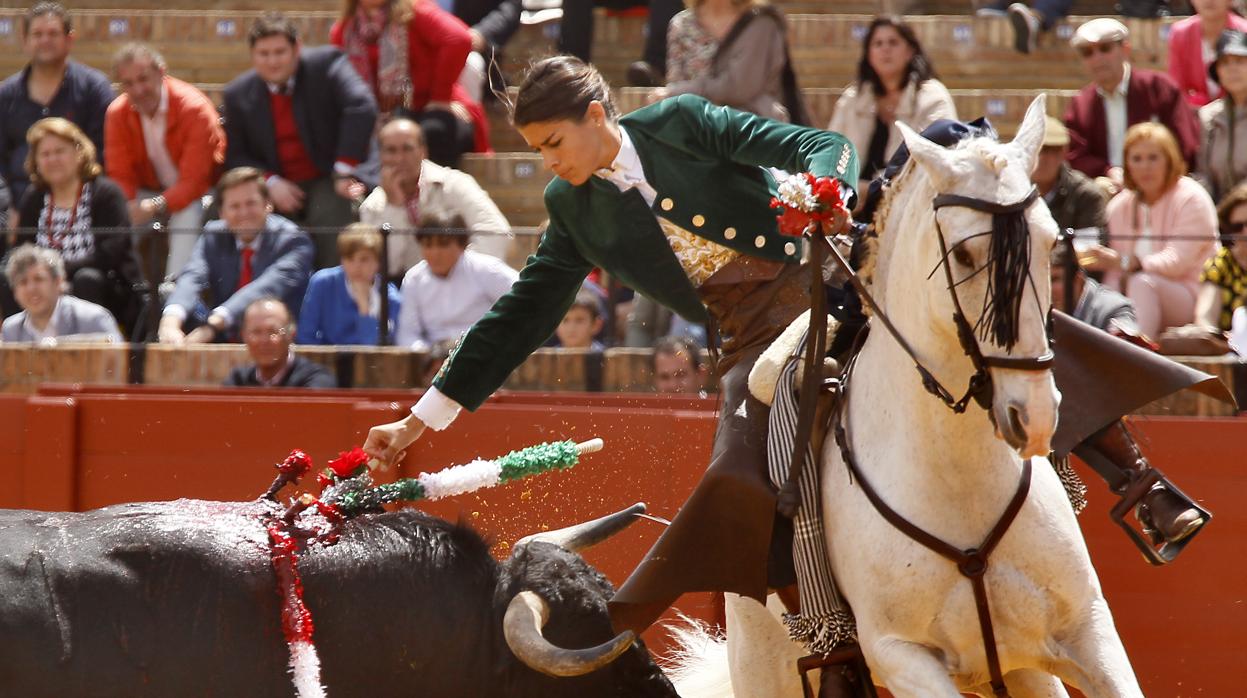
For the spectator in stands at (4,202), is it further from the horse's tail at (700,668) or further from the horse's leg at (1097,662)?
→ the horse's leg at (1097,662)

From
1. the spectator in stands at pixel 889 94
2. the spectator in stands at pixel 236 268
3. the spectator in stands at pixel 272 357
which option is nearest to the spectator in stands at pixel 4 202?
the spectator in stands at pixel 236 268

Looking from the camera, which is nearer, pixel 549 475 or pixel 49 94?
pixel 549 475

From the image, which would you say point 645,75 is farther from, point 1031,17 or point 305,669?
point 305,669

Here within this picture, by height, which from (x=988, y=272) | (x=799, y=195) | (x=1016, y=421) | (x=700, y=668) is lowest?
(x=700, y=668)

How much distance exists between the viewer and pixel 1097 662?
3469 millimetres

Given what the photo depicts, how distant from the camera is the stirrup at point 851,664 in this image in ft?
12.4

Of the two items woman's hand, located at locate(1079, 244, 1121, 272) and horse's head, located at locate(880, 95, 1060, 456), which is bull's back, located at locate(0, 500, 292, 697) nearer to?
horse's head, located at locate(880, 95, 1060, 456)

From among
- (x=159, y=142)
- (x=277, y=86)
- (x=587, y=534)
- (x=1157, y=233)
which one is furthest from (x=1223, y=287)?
(x=159, y=142)

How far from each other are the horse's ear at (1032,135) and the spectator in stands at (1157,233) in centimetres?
321

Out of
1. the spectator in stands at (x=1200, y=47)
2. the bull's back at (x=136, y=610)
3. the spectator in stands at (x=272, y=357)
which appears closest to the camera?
the bull's back at (x=136, y=610)

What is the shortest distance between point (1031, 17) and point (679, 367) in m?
3.97

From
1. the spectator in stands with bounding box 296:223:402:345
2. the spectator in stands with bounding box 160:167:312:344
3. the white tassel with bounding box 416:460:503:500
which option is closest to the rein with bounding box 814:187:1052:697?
the white tassel with bounding box 416:460:503:500

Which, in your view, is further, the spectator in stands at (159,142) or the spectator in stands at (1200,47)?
the spectator in stands at (159,142)

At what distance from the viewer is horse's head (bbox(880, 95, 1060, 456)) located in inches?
126
